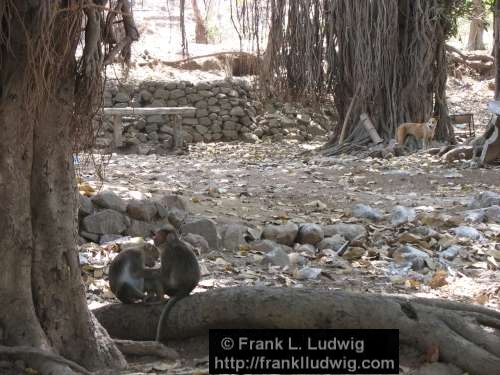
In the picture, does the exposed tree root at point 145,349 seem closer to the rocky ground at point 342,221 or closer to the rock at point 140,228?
the rocky ground at point 342,221

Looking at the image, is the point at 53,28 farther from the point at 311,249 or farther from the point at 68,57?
the point at 311,249

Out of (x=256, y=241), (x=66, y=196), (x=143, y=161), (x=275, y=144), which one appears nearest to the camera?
(x=66, y=196)

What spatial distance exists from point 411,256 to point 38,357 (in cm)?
370

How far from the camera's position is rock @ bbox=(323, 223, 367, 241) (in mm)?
6948

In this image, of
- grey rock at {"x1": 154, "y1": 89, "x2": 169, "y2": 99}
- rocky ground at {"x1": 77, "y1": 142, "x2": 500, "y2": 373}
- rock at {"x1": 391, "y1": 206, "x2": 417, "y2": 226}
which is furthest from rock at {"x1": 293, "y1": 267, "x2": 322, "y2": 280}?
grey rock at {"x1": 154, "y1": 89, "x2": 169, "y2": 99}

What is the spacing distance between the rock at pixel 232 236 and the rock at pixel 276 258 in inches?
19.6

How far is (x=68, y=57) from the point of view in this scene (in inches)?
133

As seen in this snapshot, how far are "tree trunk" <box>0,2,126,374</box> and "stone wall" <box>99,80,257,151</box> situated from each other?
13.7m

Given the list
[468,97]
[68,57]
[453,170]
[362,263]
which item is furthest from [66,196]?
[468,97]

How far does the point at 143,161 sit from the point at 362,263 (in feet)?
23.1

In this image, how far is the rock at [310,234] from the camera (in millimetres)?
6836

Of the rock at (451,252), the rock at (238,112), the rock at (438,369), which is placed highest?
the rock at (238,112)

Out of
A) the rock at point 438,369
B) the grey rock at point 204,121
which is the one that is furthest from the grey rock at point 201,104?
the rock at point 438,369

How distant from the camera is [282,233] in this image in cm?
689
